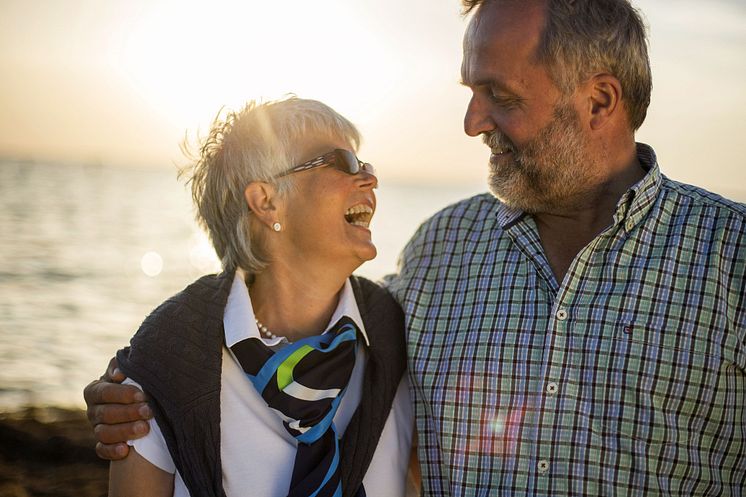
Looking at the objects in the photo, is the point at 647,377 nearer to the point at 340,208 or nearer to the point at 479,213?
the point at 479,213

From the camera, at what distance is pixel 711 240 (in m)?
2.64

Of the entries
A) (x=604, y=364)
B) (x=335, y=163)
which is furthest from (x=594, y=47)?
(x=604, y=364)

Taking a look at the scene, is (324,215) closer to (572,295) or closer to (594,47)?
(572,295)

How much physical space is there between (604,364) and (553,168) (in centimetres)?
76

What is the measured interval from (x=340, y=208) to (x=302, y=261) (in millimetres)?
249

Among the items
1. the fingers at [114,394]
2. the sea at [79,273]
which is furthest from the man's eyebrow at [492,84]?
the fingers at [114,394]

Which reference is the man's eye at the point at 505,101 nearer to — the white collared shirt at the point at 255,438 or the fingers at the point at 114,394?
the white collared shirt at the point at 255,438

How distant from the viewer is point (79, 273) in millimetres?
14180

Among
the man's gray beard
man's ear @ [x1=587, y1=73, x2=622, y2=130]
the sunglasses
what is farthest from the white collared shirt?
man's ear @ [x1=587, y1=73, x2=622, y2=130]

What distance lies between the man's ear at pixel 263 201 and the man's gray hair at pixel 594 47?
3.68ft

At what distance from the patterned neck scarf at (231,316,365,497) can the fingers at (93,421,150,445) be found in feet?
1.29

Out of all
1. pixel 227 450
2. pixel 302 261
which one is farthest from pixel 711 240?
pixel 227 450

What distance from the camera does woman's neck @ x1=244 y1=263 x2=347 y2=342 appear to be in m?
2.95

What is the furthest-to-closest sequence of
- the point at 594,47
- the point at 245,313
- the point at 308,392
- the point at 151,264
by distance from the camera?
1. the point at 151,264
2. the point at 594,47
3. the point at 245,313
4. the point at 308,392
